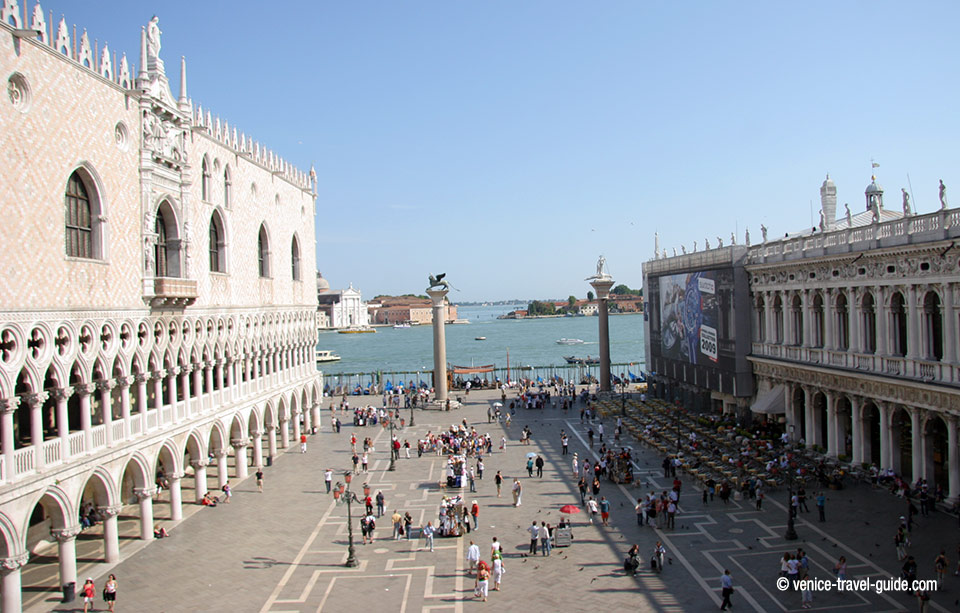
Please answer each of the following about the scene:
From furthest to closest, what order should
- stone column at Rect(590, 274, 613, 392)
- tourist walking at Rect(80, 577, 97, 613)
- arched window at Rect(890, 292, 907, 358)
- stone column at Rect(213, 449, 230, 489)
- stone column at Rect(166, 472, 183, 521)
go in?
stone column at Rect(590, 274, 613, 392) → stone column at Rect(213, 449, 230, 489) → arched window at Rect(890, 292, 907, 358) → stone column at Rect(166, 472, 183, 521) → tourist walking at Rect(80, 577, 97, 613)

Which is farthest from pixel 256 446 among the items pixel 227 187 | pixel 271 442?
pixel 227 187

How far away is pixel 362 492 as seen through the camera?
27922 mm

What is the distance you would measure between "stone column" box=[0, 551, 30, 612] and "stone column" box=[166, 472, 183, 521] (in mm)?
7716

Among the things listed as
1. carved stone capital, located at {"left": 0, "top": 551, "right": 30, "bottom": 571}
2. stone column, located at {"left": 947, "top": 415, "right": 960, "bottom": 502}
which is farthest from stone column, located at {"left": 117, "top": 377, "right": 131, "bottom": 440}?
stone column, located at {"left": 947, "top": 415, "right": 960, "bottom": 502}

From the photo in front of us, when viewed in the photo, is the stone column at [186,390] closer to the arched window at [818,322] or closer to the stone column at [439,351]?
the arched window at [818,322]

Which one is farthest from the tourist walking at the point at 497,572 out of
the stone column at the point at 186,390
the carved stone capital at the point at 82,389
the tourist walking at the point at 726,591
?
the stone column at the point at 186,390

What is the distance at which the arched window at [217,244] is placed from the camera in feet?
98.2

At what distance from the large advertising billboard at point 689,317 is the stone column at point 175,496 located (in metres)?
26.2

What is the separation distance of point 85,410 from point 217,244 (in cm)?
1172

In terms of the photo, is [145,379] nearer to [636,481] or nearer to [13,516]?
[13,516]

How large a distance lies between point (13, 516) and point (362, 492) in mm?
12999

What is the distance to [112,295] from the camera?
21.1 metres

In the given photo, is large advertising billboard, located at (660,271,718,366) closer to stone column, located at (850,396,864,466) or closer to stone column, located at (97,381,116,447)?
stone column, located at (850,396,864,466)

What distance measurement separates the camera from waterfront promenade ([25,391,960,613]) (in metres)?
17.4
